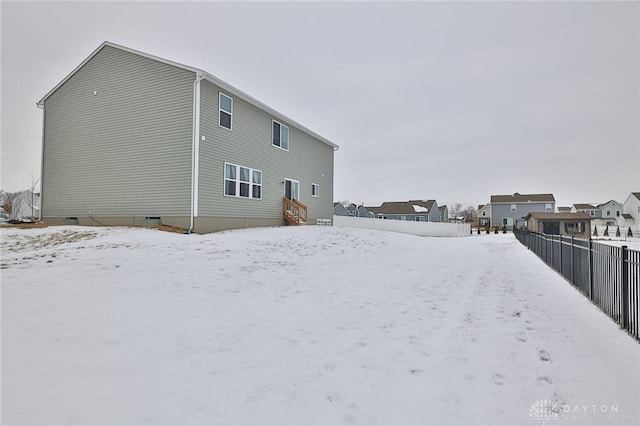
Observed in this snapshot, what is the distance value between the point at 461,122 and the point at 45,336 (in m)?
29.4

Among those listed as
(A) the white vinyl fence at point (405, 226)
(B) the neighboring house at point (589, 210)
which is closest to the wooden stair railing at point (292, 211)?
(A) the white vinyl fence at point (405, 226)

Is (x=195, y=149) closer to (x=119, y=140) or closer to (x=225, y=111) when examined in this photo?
(x=225, y=111)

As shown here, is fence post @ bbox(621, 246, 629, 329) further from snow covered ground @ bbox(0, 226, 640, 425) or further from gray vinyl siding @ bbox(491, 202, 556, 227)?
gray vinyl siding @ bbox(491, 202, 556, 227)

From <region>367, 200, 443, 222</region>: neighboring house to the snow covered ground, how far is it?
53.4 m

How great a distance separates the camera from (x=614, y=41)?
13.9 meters

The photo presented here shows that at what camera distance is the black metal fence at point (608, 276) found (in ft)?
15.5

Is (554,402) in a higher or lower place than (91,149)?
lower

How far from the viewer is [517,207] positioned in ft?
187

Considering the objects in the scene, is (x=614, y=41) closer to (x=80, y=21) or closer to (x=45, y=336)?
(x=45, y=336)

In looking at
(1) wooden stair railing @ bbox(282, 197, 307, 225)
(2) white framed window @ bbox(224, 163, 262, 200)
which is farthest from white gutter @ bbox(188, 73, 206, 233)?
(1) wooden stair railing @ bbox(282, 197, 307, 225)

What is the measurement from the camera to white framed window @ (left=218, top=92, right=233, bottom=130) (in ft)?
47.4

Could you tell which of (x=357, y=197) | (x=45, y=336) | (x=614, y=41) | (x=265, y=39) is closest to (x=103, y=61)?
(x=265, y=39)

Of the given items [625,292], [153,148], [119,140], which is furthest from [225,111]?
[625,292]

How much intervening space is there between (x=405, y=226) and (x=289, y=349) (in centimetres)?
2916
